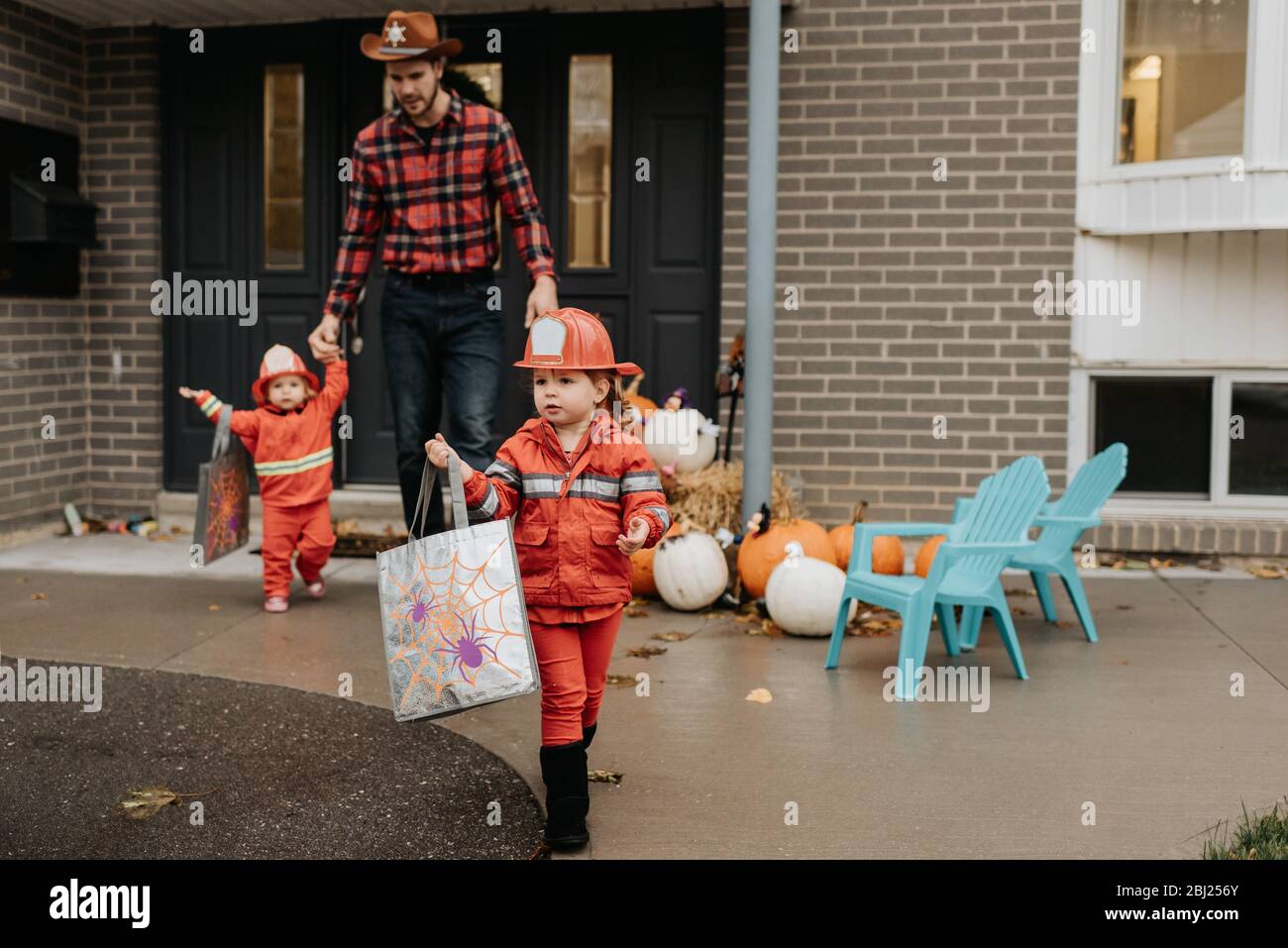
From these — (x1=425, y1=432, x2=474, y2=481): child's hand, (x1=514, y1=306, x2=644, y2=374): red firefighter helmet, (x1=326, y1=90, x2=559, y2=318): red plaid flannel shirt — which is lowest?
(x1=425, y1=432, x2=474, y2=481): child's hand

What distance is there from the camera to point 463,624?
3.50m

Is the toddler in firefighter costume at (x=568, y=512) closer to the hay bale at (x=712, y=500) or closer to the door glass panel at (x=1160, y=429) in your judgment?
the hay bale at (x=712, y=500)

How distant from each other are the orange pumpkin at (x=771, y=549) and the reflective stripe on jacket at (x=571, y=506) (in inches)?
109

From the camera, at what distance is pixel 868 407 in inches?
320

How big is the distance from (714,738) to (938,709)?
0.89 meters

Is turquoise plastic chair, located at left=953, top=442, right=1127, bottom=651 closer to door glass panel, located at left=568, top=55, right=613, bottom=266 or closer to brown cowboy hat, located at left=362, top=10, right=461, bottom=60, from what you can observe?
brown cowboy hat, located at left=362, top=10, right=461, bottom=60

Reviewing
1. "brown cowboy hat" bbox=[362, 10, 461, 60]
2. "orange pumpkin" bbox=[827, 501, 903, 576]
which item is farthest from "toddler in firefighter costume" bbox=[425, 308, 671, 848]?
"orange pumpkin" bbox=[827, 501, 903, 576]

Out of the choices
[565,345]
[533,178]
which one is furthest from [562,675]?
[533,178]

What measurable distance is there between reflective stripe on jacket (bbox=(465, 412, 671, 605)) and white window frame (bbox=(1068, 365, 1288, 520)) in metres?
4.78

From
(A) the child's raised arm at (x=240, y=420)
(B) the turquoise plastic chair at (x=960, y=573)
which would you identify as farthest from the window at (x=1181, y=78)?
(A) the child's raised arm at (x=240, y=420)

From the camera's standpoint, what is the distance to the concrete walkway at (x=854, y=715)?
3893mm

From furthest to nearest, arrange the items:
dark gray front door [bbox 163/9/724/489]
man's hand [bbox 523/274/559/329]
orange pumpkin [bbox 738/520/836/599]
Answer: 1. dark gray front door [bbox 163/9/724/489]
2. orange pumpkin [bbox 738/520/836/599]
3. man's hand [bbox 523/274/559/329]

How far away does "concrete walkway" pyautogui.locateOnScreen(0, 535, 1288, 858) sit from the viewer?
389 cm

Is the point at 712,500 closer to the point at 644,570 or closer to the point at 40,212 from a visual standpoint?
the point at 644,570
